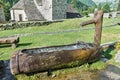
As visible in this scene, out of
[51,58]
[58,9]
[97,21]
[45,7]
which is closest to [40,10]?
[45,7]

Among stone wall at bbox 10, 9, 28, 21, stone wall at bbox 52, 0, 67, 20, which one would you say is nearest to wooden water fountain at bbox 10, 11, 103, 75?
stone wall at bbox 52, 0, 67, 20

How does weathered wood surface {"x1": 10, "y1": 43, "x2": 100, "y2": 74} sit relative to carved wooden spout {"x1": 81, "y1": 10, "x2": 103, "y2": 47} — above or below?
below

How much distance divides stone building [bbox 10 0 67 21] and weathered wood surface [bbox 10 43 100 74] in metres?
23.4

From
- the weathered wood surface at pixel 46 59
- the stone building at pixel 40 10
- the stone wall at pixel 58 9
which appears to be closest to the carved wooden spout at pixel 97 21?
the weathered wood surface at pixel 46 59

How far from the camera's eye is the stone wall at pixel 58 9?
29812 mm

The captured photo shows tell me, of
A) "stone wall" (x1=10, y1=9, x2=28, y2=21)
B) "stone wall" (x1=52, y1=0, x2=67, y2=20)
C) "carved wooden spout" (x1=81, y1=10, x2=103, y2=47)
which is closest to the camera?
"carved wooden spout" (x1=81, y1=10, x2=103, y2=47)

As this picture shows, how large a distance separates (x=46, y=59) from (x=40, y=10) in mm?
26680

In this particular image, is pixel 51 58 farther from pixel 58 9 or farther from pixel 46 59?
pixel 58 9

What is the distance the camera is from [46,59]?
618 cm

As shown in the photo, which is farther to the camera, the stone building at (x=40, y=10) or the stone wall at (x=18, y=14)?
the stone wall at (x=18, y=14)

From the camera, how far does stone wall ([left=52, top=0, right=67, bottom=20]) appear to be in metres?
29.8

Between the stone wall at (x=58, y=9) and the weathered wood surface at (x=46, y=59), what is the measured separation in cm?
2338

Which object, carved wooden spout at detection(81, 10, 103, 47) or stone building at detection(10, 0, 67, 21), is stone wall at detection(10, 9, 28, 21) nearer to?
stone building at detection(10, 0, 67, 21)

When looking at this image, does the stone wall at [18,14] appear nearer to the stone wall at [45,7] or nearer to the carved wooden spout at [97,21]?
the stone wall at [45,7]
